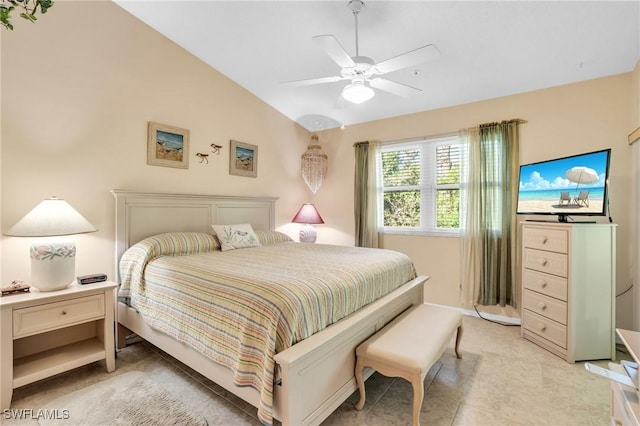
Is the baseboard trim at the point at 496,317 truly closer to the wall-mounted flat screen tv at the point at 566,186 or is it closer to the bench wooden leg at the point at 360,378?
the wall-mounted flat screen tv at the point at 566,186

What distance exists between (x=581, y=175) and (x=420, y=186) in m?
1.76

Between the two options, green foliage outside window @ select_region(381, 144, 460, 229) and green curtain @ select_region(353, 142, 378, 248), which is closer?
green foliage outside window @ select_region(381, 144, 460, 229)

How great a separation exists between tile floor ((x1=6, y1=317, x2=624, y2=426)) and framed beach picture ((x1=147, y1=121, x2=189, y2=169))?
74.4 inches

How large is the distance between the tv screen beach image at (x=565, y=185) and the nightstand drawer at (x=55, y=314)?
396 centimetres

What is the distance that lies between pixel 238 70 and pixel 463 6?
8.19 ft

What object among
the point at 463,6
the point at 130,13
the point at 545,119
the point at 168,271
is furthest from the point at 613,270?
the point at 130,13

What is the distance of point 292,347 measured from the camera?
59.6 inches

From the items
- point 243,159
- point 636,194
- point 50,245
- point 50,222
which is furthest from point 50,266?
point 636,194

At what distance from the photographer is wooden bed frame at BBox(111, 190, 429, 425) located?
1490 millimetres

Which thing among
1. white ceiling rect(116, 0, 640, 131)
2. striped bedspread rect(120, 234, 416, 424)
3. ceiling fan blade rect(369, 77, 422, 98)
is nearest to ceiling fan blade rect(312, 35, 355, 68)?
ceiling fan blade rect(369, 77, 422, 98)

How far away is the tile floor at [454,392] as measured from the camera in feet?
6.09

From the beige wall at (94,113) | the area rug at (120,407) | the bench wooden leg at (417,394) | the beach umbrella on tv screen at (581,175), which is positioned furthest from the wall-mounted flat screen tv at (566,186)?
the beige wall at (94,113)

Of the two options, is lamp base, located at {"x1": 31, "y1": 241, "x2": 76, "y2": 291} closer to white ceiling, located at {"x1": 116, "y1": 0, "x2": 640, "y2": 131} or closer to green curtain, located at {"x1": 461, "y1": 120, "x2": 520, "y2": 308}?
white ceiling, located at {"x1": 116, "y1": 0, "x2": 640, "y2": 131}

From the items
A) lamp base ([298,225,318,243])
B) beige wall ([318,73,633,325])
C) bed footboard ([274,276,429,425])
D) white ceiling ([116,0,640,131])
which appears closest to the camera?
bed footboard ([274,276,429,425])
